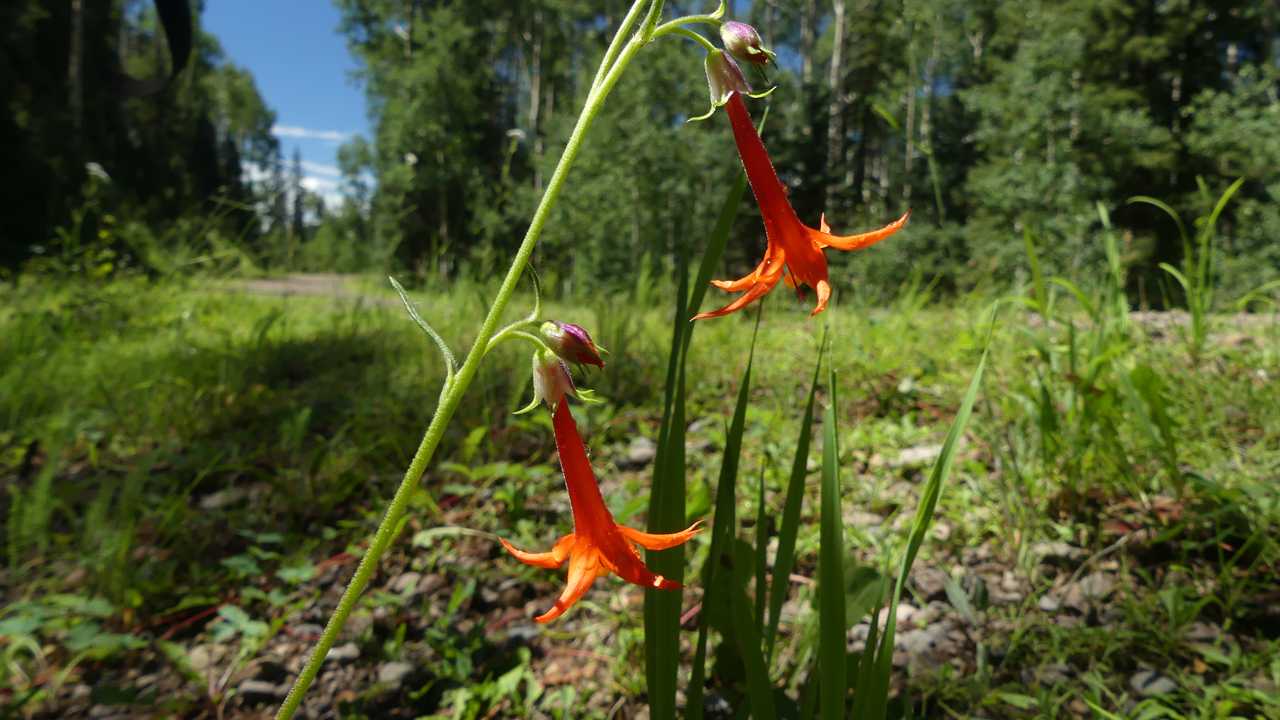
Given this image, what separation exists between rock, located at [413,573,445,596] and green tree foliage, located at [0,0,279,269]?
147cm

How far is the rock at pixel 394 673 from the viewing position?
52.1 inches

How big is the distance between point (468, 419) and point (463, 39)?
19.8 m

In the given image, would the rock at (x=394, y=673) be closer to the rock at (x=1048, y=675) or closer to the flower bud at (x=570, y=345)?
the flower bud at (x=570, y=345)

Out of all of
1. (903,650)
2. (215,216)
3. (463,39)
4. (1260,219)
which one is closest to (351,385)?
(215,216)

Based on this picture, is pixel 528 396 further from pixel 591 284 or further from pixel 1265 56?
pixel 1265 56

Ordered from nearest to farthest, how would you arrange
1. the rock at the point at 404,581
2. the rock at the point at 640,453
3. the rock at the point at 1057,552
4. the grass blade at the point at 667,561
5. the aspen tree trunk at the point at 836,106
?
the grass blade at the point at 667,561 → the rock at the point at 1057,552 → the rock at the point at 404,581 → the rock at the point at 640,453 → the aspen tree trunk at the point at 836,106

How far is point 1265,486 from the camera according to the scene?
1451mm

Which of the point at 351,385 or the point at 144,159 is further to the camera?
the point at 144,159

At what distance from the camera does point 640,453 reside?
2.26m

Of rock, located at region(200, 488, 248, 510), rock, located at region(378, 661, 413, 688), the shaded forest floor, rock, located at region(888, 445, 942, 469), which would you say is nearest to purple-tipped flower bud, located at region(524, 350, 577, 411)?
the shaded forest floor

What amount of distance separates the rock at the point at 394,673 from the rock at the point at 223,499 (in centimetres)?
100

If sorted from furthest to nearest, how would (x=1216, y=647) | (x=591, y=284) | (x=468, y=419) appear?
(x=591, y=284) → (x=468, y=419) → (x=1216, y=647)

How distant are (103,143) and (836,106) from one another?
25403 millimetres

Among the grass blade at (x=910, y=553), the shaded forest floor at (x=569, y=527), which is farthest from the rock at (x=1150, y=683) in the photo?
the grass blade at (x=910, y=553)
